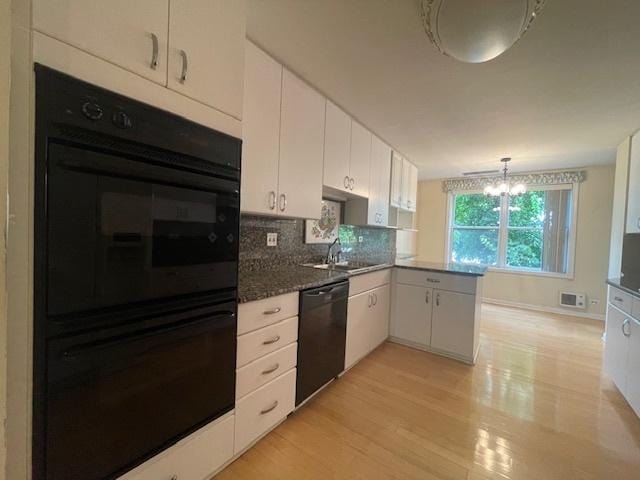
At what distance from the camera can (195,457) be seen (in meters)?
1.19

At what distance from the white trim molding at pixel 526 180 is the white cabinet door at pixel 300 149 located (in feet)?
13.3

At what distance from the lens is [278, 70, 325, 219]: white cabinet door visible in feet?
6.05

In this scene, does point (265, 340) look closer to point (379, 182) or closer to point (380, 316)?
point (380, 316)

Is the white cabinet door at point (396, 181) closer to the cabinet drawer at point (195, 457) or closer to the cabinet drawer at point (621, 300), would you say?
the cabinet drawer at point (621, 300)

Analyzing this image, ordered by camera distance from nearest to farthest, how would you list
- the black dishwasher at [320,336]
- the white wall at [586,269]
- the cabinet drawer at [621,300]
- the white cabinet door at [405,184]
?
the black dishwasher at [320,336] → the cabinet drawer at [621,300] → the white cabinet door at [405,184] → the white wall at [586,269]

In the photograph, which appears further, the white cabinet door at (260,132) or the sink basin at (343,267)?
the sink basin at (343,267)

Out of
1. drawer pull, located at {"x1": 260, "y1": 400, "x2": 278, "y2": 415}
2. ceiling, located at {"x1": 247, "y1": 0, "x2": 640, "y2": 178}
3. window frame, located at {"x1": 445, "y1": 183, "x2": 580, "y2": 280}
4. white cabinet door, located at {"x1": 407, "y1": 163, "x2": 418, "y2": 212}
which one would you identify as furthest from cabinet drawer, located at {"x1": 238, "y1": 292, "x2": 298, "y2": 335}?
window frame, located at {"x1": 445, "y1": 183, "x2": 580, "y2": 280}

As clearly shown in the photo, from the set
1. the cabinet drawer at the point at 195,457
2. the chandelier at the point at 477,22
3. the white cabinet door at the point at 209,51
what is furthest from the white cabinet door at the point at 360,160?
the cabinet drawer at the point at 195,457

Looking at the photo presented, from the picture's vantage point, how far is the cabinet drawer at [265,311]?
1.37 meters

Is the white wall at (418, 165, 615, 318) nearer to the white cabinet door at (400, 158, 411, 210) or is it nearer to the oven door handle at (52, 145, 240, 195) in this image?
the white cabinet door at (400, 158, 411, 210)

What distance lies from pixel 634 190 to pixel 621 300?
1.28 metres

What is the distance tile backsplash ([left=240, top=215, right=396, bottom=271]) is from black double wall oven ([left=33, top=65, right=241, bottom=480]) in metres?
0.82

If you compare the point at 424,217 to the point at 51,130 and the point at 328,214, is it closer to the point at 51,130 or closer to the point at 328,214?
the point at 328,214

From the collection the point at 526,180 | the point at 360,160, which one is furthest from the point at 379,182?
the point at 526,180
